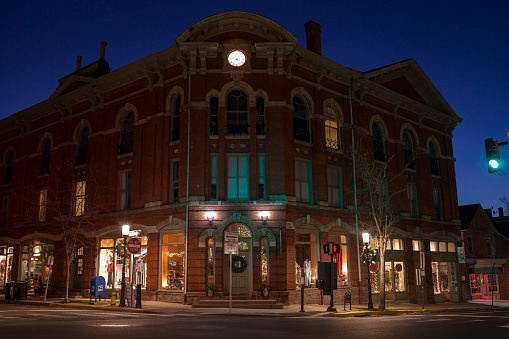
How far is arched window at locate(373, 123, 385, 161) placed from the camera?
3303 cm

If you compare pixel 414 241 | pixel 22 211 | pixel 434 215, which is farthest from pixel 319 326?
pixel 22 211

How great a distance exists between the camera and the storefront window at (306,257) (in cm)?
2633

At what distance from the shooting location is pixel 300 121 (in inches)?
1118

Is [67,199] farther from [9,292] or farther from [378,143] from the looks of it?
[378,143]

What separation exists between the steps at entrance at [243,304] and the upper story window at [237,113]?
880 centimetres

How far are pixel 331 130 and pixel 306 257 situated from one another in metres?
8.23

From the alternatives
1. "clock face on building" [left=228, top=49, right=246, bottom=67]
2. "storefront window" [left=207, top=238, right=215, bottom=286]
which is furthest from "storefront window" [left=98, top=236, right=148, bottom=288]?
"clock face on building" [left=228, top=49, right=246, bottom=67]

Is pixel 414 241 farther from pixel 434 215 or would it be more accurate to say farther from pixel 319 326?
pixel 319 326

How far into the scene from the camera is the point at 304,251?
2683 cm

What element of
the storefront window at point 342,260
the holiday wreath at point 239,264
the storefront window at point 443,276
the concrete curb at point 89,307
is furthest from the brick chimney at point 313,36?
the concrete curb at point 89,307

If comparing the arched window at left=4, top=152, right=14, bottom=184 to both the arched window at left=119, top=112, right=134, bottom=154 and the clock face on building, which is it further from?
the clock face on building

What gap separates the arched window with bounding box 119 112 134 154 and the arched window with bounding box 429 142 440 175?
2230 centimetres

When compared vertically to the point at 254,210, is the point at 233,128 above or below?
above

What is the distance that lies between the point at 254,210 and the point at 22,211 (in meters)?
21.2
